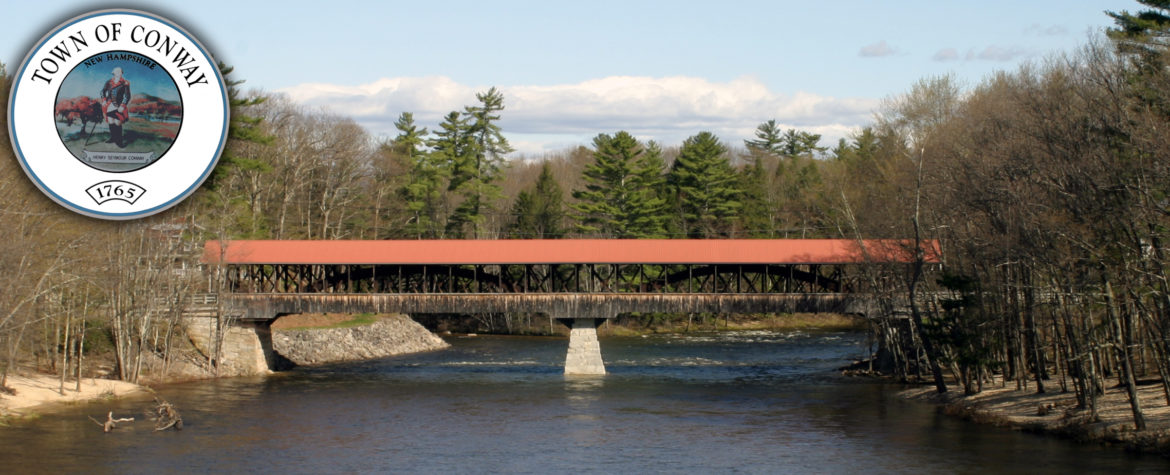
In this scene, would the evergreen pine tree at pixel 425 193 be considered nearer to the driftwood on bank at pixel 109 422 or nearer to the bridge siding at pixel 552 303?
the bridge siding at pixel 552 303

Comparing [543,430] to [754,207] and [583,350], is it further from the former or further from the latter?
[754,207]

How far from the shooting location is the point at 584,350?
37.8 metres

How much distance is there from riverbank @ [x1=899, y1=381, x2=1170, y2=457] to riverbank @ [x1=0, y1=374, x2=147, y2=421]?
24588 mm

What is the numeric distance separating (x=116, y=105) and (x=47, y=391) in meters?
25.7

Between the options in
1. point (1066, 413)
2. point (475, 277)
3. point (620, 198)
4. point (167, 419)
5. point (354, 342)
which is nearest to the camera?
point (1066, 413)

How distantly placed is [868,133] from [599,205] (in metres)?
17.7

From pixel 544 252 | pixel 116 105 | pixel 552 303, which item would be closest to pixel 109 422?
pixel 552 303

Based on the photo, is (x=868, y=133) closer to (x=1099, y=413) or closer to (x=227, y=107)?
(x=1099, y=413)

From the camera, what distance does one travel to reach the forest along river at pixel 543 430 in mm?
21734

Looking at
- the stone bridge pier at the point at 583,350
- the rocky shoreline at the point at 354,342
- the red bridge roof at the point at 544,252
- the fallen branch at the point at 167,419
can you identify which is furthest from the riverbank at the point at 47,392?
the stone bridge pier at the point at 583,350

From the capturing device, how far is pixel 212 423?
26625 millimetres

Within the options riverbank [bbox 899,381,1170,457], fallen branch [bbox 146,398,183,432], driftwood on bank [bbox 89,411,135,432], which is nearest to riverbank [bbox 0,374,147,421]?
driftwood on bank [bbox 89,411,135,432]

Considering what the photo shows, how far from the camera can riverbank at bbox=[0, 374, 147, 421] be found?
89.7ft

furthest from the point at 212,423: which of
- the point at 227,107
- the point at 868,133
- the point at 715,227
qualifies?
the point at 868,133
